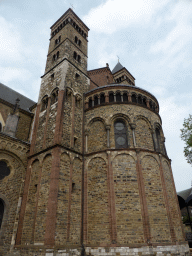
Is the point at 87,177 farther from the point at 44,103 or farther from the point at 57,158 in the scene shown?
the point at 44,103

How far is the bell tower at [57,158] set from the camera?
37.2 feet

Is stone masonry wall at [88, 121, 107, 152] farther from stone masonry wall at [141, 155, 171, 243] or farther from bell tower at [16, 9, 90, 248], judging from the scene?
stone masonry wall at [141, 155, 171, 243]

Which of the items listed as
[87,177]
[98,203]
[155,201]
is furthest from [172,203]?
[87,177]

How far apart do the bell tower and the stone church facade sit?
0.06m

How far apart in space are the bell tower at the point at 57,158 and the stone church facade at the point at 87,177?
6 cm

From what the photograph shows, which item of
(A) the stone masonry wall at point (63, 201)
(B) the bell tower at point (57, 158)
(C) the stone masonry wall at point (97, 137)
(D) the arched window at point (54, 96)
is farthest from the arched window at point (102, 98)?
(A) the stone masonry wall at point (63, 201)

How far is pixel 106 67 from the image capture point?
25203mm

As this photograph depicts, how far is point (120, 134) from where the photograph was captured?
15125 mm

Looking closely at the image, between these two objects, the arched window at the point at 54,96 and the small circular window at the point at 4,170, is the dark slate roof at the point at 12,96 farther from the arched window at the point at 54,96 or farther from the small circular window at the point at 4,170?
the small circular window at the point at 4,170

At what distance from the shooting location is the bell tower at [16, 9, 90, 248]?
11344 mm

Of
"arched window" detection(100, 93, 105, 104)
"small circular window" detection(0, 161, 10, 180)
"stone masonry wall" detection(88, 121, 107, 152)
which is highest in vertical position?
"arched window" detection(100, 93, 105, 104)

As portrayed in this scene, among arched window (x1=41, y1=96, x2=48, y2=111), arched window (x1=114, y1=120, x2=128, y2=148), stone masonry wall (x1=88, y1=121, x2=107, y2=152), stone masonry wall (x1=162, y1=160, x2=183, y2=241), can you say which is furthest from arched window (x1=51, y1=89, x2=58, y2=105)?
stone masonry wall (x1=162, y1=160, x2=183, y2=241)

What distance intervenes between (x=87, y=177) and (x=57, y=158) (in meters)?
3.00

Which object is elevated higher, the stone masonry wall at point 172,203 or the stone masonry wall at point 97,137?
the stone masonry wall at point 97,137
